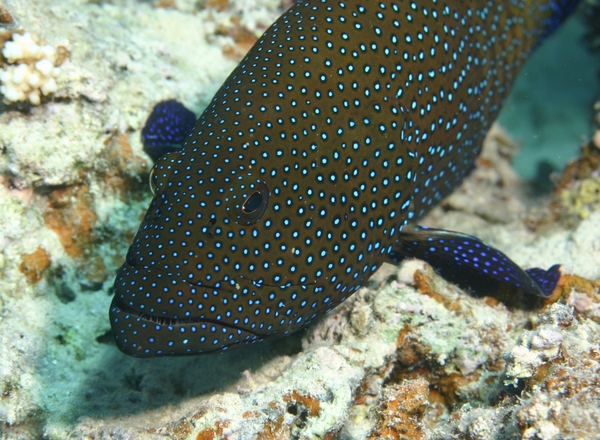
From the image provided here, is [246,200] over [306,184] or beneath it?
beneath

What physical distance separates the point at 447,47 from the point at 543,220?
284cm

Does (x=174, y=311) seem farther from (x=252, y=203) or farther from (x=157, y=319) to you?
(x=252, y=203)

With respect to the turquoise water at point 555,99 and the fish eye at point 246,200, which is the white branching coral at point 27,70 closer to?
the fish eye at point 246,200

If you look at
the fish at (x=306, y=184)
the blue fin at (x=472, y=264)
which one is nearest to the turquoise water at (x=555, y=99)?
the blue fin at (x=472, y=264)

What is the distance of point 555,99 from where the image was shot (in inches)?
387

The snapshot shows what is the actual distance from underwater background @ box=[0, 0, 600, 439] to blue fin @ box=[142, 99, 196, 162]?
0.21 meters

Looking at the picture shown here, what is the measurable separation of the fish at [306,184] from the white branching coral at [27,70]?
6.29 ft

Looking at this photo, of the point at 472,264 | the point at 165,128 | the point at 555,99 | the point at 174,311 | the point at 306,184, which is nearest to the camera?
the point at 174,311

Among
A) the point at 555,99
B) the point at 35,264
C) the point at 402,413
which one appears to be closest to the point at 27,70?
the point at 35,264

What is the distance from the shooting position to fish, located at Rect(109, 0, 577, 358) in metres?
3.04

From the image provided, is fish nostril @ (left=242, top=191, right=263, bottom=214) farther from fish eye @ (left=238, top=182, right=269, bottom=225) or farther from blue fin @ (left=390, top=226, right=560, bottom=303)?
blue fin @ (left=390, top=226, right=560, bottom=303)

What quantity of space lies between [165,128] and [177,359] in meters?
2.36

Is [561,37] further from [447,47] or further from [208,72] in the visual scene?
[208,72]

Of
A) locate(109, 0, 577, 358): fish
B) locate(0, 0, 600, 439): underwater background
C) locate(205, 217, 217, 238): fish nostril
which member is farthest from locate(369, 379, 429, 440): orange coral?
locate(205, 217, 217, 238): fish nostril
